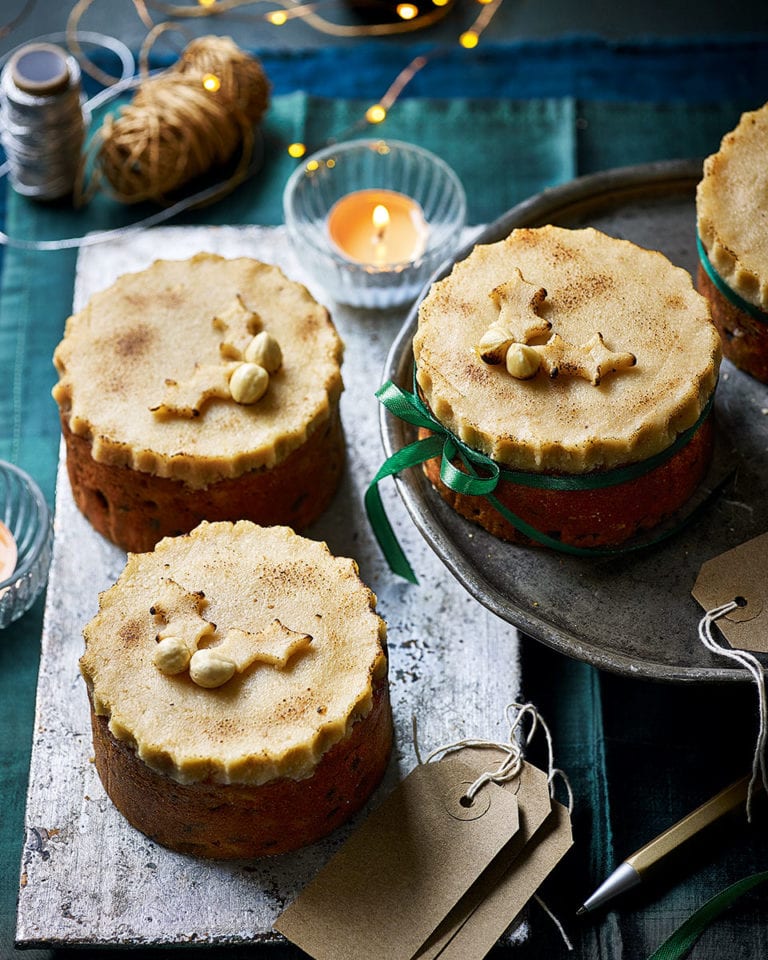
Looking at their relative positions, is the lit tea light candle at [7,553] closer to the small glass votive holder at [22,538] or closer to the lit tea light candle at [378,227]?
the small glass votive holder at [22,538]

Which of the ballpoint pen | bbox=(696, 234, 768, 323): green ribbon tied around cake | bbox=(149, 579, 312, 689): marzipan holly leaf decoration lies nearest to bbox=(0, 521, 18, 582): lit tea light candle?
bbox=(149, 579, 312, 689): marzipan holly leaf decoration

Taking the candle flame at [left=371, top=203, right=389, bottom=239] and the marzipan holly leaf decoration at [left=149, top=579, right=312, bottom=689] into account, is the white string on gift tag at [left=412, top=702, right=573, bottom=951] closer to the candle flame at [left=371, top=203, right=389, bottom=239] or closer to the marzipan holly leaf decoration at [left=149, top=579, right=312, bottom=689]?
the marzipan holly leaf decoration at [left=149, top=579, right=312, bottom=689]

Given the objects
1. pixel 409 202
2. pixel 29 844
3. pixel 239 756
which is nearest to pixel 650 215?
pixel 409 202

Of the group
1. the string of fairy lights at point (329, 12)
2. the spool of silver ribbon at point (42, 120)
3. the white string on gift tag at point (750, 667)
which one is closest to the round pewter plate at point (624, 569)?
the white string on gift tag at point (750, 667)

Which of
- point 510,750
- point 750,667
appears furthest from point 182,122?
point 750,667

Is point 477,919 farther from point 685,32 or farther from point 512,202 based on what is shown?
point 685,32

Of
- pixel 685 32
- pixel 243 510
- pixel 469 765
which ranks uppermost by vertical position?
pixel 685 32
